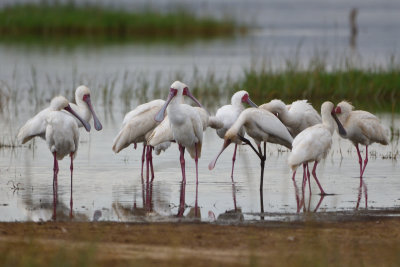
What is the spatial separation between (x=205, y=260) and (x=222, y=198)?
358cm

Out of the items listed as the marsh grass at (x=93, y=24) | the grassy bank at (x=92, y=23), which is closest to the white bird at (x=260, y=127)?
the marsh grass at (x=93, y=24)

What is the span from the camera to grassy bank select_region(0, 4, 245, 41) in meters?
45.1

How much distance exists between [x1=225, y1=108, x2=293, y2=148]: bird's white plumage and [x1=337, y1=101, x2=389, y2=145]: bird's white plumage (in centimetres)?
102

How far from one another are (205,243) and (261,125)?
4258mm

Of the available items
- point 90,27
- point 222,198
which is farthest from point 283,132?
point 90,27

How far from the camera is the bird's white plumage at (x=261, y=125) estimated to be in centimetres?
1213

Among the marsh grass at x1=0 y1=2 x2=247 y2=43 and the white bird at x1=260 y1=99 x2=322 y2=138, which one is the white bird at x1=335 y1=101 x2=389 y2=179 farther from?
the marsh grass at x1=0 y1=2 x2=247 y2=43

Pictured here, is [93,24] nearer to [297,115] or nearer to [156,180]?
[297,115]

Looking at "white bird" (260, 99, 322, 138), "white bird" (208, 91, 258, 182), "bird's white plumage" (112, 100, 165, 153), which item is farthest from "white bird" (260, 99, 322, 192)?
"bird's white plumage" (112, 100, 165, 153)

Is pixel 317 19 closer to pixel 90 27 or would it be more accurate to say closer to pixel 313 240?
pixel 90 27

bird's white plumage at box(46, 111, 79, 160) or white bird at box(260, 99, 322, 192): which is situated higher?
white bird at box(260, 99, 322, 192)

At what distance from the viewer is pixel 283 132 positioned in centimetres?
1242

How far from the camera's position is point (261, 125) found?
12.2m

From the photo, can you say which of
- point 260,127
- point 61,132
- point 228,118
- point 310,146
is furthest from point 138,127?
point 310,146
